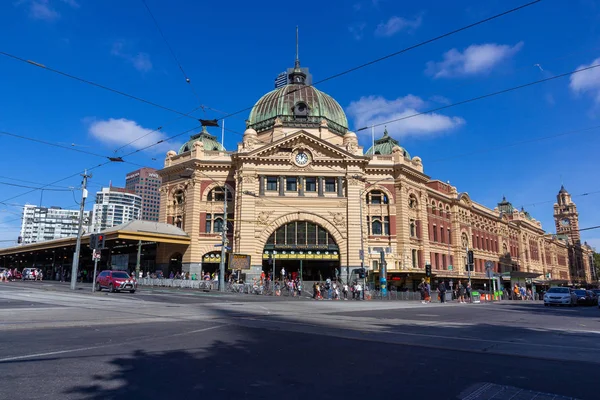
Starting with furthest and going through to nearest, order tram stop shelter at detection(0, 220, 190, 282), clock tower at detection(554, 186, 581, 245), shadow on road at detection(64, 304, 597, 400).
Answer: clock tower at detection(554, 186, 581, 245)
tram stop shelter at detection(0, 220, 190, 282)
shadow on road at detection(64, 304, 597, 400)

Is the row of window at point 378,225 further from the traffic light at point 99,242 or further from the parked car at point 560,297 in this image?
the traffic light at point 99,242

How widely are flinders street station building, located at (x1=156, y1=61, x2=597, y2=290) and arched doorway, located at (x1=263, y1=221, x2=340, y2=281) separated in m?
0.12

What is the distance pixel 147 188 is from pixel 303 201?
474 feet

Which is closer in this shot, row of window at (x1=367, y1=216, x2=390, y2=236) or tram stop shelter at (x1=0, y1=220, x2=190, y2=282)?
tram stop shelter at (x1=0, y1=220, x2=190, y2=282)

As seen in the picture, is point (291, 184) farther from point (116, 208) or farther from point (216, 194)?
point (116, 208)

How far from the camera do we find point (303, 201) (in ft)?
163

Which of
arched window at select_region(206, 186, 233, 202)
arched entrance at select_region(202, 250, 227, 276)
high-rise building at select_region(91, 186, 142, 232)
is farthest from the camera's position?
high-rise building at select_region(91, 186, 142, 232)

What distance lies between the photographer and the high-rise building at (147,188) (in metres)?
175

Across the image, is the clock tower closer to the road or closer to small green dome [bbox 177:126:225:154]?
small green dome [bbox 177:126:225:154]

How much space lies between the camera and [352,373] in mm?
6719

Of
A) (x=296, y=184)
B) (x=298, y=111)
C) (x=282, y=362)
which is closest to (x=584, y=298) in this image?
(x=296, y=184)

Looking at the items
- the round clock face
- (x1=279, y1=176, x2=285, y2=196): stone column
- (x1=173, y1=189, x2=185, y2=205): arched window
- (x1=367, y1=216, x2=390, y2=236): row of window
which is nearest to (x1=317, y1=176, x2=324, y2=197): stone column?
the round clock face

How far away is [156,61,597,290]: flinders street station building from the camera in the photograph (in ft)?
160

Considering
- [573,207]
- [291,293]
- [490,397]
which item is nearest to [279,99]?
[291,293]
